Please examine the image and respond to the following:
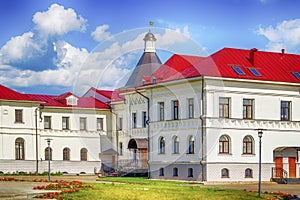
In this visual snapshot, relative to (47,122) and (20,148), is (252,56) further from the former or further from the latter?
(20,148)

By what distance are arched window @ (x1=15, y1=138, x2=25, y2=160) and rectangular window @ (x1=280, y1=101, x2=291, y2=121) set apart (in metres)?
27.2

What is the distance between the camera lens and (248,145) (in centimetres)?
4694

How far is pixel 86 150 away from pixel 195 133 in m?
24.9

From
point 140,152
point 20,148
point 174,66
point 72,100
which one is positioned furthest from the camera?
point 72,100

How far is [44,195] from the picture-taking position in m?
25.9

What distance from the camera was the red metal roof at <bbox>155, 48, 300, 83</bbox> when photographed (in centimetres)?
4594

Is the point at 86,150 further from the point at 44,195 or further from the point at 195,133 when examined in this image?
the point at 44,195

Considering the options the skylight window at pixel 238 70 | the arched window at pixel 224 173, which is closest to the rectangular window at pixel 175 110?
the skylight window at pixel 238 70

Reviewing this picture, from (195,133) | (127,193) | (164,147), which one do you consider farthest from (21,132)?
(127,193)

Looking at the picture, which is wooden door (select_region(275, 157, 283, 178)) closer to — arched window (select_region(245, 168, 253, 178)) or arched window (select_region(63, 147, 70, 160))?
arched window (select_region(245, 168, 253, 178))

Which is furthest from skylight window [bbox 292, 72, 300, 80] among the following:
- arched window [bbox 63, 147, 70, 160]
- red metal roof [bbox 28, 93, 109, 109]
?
arched window [bbox 63, 147, 70, 160]

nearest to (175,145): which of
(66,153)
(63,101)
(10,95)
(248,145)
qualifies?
(248,145)

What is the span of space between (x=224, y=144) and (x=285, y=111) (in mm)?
6438

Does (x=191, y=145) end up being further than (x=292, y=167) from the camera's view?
No
